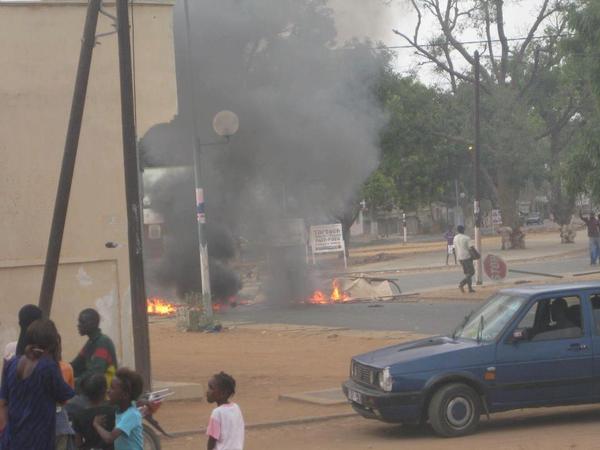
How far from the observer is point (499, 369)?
9383mm

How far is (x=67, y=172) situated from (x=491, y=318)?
4.36 meters

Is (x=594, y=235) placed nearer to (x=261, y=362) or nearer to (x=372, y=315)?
(x=372, y=315)

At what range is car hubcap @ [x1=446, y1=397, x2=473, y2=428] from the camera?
931cm

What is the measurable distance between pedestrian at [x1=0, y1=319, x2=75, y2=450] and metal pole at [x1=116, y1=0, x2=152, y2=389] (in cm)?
526

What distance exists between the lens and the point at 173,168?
29.8 m

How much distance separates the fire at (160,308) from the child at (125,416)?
2034 centimetres

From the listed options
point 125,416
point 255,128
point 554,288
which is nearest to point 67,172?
point 125,416

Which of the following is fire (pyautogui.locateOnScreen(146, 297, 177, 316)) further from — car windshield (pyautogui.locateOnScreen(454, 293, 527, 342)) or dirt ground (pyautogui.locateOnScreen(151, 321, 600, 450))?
car windshield (pyautogui.locateOnScreen(454, 293, 527, 342))

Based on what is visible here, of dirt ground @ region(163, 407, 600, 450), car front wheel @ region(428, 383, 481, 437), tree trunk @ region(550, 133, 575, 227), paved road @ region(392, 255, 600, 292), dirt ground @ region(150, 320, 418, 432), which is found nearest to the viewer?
dirt ground @ region(163, 407, 600, 450)

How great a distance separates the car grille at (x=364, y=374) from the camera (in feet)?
31.3

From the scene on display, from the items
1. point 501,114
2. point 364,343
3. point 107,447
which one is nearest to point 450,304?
point 364,343

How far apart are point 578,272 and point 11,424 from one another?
87.9 feet

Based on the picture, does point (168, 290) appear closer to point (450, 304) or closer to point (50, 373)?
point (450, 304)

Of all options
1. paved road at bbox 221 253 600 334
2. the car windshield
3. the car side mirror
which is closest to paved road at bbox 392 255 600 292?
paved road at bbox 221 253 600 334
